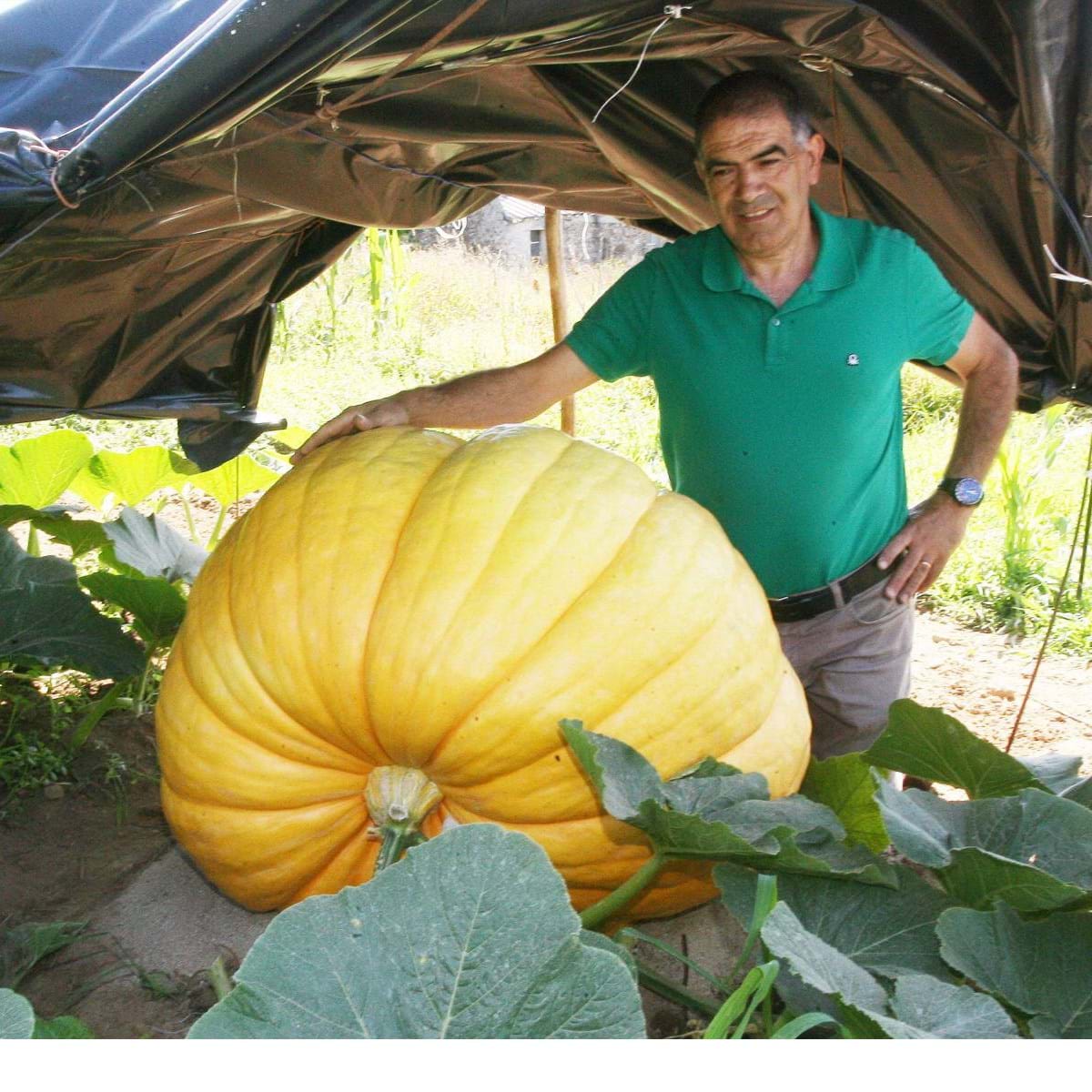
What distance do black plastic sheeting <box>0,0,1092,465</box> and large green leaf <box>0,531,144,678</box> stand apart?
0.66 m

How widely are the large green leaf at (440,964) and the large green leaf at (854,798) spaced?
75 cm

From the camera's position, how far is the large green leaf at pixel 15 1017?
853 mm

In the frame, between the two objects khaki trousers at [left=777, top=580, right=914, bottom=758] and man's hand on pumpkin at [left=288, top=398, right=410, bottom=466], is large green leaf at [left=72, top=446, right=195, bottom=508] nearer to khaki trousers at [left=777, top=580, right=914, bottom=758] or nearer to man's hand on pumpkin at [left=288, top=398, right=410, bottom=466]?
man's hand on pumpkin at [left=288, top=398, right=410, bottom=466]

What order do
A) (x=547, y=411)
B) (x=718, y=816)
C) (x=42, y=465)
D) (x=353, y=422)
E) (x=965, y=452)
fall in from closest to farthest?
(x=718, y=816), (x=353, y=422), (x=965, y=452), (x=42, y=465), (x=547, y=411)

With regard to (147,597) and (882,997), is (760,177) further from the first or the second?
(882,997)

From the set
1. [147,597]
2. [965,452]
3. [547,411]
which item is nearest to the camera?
[147,597]

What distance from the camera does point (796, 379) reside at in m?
2.53

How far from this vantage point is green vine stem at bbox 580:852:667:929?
1.36 meters

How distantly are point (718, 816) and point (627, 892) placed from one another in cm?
20

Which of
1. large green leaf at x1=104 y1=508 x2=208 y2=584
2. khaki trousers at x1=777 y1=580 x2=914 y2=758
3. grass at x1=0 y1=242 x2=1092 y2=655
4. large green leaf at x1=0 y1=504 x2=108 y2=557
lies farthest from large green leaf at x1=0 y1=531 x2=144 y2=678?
grass at x1=0 y1=242 x2=1092 y2=655

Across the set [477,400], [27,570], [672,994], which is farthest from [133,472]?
[672,994]

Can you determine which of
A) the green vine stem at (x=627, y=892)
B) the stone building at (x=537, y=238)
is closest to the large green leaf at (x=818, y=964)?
the green vine stem at (x=627, y=892)

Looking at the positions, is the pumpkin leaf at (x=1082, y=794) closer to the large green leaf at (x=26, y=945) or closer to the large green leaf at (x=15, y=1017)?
the large green leaf at (x=15, y=1017)

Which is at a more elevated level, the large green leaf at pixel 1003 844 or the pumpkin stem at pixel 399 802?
the large green leaf at pixel 1003 844
